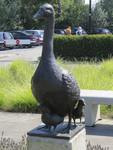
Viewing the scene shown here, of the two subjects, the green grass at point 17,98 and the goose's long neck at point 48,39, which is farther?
the green grass at point 17,98

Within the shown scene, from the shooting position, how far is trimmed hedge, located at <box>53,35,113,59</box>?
14.8 m

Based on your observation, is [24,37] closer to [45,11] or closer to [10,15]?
[10,15]

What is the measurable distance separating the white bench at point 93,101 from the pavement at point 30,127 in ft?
0.57

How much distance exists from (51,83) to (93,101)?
244cm

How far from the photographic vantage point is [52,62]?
302 centimetres

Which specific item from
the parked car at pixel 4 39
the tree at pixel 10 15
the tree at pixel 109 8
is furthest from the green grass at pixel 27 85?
the tree at pixel 109 8

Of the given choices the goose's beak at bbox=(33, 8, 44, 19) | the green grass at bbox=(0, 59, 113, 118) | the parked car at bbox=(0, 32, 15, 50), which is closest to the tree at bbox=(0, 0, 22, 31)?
the parked car at bbox=(0, 32, 15, 50)

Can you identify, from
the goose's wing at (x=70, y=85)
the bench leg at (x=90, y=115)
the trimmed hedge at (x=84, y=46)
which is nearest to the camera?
the goose's wing at (x=70, y=85)

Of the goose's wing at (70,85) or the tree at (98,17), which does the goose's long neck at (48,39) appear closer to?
the goose's wing at (70,85)

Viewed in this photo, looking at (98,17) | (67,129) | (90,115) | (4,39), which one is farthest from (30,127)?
(98,17)

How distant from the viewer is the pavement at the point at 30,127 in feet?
14.7

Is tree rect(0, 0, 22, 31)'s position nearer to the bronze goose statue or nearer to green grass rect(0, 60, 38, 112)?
green grass rect(0, 60, 38, 112)

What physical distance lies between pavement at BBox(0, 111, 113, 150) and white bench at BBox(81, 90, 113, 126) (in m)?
0.17

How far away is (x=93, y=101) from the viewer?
16.9 ft
